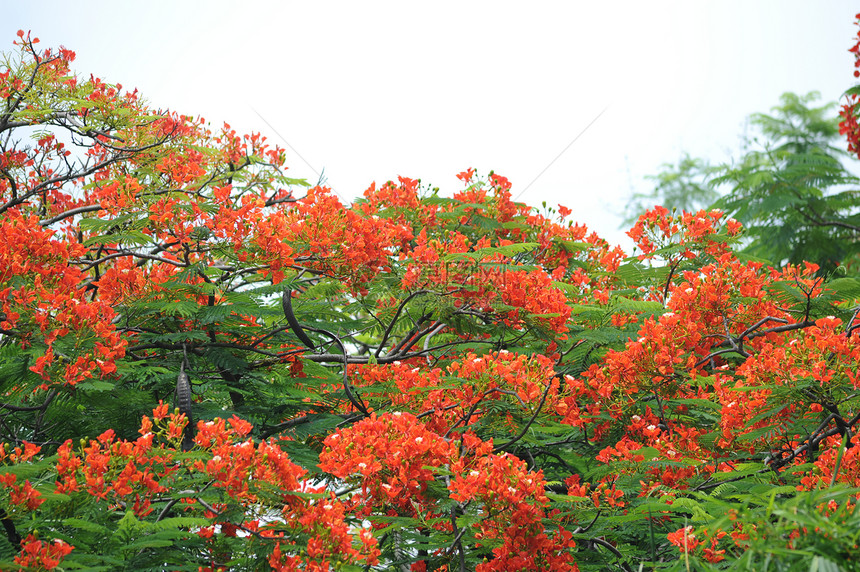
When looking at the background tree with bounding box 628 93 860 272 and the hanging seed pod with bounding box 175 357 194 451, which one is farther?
the background tree with bounding box 628 93 860 272

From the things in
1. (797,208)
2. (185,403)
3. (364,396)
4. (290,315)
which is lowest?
(185,403)

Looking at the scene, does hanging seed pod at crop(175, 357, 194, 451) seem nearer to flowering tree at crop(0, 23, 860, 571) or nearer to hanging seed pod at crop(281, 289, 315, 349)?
flowering tree at crop(0, 23, 860, 571)

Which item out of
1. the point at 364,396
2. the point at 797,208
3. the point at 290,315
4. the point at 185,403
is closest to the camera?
the point at 185,403

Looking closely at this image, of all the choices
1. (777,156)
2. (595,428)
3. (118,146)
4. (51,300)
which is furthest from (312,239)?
(777,156)

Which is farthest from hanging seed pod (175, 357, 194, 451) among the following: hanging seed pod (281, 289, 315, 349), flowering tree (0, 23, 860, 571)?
hanging seed pod (281, 289, 315, 349)

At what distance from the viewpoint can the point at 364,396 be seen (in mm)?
4699

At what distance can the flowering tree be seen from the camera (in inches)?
109

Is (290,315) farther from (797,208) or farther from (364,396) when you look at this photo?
(797,208)

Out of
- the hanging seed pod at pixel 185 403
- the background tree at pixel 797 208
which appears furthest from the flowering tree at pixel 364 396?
the background tree at pixel 797 208

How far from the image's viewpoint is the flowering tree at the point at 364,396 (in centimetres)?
277

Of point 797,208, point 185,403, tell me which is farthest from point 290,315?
point 797,208

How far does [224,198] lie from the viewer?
408 centimetres

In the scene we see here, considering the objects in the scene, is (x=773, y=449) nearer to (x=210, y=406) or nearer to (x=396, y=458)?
(x=396, y=458)

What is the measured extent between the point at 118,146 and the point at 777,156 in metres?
16.1
